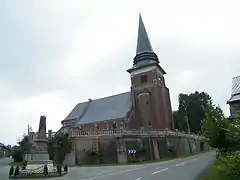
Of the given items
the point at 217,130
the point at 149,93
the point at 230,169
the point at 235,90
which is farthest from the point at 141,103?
the point at 230,169

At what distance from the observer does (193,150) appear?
55781 mm

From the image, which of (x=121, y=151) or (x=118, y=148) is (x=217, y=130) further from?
(x=118, y=148)

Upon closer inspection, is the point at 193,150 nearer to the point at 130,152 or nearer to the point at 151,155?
the point at 151,155

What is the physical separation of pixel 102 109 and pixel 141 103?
36.5ft

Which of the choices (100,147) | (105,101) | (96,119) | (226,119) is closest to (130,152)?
(100,147)

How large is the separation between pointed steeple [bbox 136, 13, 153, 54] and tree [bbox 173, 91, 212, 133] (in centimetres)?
1930

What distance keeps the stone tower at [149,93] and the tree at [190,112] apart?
1328 centimetres

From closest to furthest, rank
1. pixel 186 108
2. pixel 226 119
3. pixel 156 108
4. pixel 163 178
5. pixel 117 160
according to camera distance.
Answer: pixel 226 119, pixel 163 178, pixel 117 160, pixel 156 108, pixel 186 108

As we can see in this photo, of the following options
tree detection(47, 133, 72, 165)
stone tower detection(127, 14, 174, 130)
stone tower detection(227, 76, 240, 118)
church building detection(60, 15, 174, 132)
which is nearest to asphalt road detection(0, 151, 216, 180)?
tree detection(47, 133, 72, 165)

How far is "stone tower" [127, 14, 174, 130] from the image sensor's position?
52781 mm

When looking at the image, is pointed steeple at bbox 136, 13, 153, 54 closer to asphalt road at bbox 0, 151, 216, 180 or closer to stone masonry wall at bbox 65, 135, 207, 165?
stone masonry wall at bbox 65, 135, 207, 165

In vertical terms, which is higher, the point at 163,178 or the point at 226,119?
the point at 226,119

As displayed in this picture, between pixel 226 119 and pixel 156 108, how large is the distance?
38.0 metres

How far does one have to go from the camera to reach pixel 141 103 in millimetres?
54438
